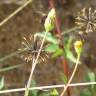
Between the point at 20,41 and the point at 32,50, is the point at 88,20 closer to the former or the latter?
the point at 32,50

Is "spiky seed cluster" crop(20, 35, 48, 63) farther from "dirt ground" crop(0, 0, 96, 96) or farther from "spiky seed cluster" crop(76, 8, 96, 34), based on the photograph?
"dirt ground" crop(0, 0, 96, 96)

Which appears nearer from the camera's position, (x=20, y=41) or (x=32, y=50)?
(x=32, y=50)

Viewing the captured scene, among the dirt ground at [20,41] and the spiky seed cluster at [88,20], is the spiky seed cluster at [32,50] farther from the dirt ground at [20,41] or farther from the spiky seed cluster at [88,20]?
the dirt ground at [20,41]

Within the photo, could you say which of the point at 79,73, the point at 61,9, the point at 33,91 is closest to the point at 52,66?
the point at 79,73

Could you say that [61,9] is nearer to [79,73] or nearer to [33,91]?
[79,73]

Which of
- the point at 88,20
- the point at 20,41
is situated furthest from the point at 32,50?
the point at 20,41

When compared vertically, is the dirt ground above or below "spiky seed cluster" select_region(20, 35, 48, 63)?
above

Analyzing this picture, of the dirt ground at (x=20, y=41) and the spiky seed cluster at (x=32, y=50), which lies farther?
the dirt ground at (x=20, y=41)

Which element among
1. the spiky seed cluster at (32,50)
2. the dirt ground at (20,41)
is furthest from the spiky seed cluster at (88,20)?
the dirt ground at (20,41)

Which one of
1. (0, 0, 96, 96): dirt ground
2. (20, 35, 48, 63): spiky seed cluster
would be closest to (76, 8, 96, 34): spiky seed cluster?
(20, 35, 48, 63): spiky seed cluster

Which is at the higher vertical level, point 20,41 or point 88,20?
point 20,41

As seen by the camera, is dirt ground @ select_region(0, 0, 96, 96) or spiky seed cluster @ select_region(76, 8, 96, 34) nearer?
spiky seed cluster @ select_region(76, 8, 96, 34)
